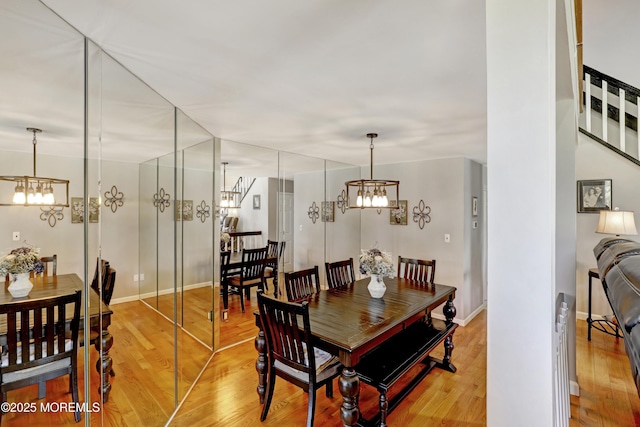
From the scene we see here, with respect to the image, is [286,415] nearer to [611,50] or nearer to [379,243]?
[379,243]

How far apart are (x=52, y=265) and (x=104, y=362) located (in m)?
0.67

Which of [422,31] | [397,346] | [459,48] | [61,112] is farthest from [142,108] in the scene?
[397,346]

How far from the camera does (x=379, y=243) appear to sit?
5094 millimetres

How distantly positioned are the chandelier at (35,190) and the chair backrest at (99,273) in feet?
1.23

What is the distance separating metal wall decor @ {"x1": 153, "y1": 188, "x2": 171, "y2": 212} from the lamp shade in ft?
14.3

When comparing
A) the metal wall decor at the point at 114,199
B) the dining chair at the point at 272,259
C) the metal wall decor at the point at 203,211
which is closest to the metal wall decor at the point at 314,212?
the dining chair at the point at 272,259

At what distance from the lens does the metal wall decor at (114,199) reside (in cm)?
160

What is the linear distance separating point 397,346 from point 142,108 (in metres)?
2.70

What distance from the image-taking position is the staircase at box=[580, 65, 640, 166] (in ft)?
10.3

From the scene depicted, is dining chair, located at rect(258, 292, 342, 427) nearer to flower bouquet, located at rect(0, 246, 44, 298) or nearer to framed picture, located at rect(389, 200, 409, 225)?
flower bouquet, located at rect(0, 246, 44, 298)

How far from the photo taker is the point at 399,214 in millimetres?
4859

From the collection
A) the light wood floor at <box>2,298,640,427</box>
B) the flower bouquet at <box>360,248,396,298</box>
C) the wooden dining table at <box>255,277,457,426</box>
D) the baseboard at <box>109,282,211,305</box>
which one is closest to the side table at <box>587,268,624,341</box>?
the light wood floor at <box>2,298,640,427</box>

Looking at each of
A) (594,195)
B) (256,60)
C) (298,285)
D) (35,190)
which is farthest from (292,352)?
(594,195)

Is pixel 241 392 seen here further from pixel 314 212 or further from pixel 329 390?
pixel 314 212
